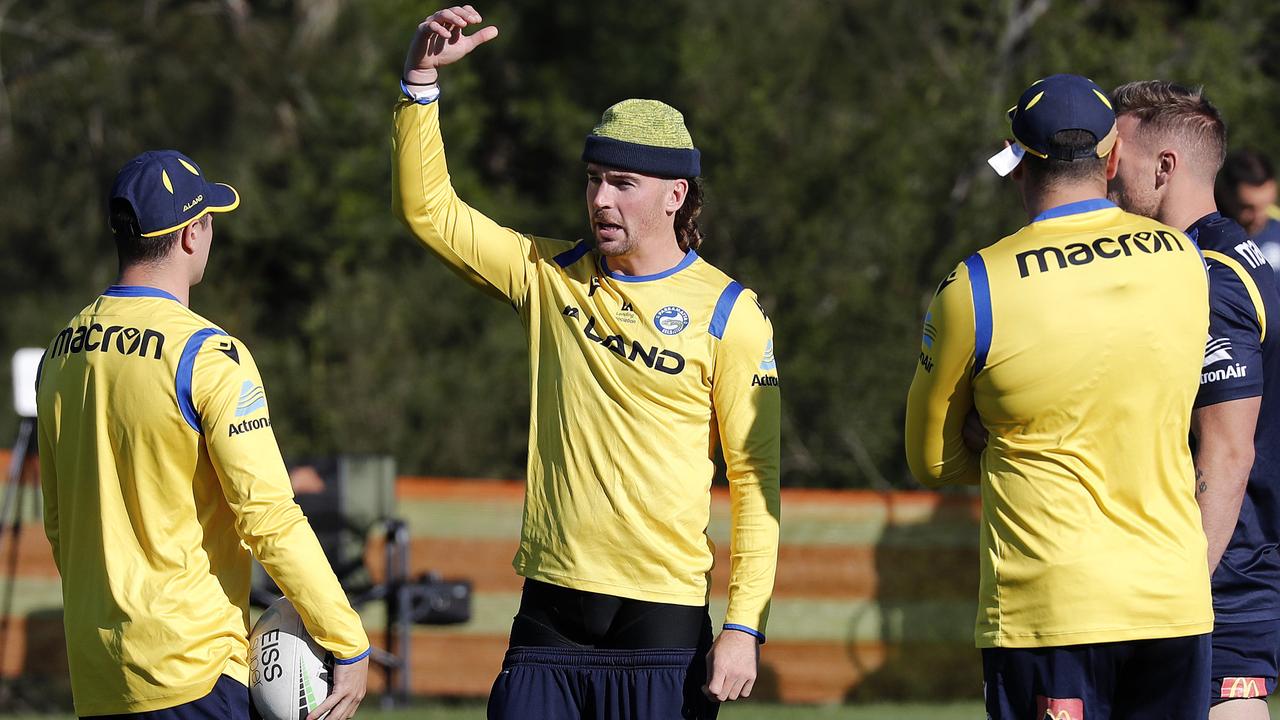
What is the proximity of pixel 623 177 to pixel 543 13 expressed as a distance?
13.0m

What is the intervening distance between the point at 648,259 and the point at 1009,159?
1.05 metres

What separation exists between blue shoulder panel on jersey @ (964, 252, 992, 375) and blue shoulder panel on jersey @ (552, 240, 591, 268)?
122 cm

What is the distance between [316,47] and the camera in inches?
593

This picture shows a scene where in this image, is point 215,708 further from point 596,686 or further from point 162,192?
point 162,192

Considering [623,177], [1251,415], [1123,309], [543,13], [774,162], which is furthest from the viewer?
[543,13]

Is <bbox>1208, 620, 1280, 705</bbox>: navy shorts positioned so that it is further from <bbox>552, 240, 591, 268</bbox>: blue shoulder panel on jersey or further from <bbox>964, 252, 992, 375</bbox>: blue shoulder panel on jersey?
<bbox>552, 240, 591, 268</bbox>: blue shoulder panel on jersey

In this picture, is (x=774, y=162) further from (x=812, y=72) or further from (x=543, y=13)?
(x=543, y=13)

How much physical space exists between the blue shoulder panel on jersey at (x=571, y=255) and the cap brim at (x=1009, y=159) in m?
1.23

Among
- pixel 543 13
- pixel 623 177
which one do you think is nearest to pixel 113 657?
pixel 623 177

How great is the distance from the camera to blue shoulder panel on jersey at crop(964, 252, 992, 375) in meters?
3.55

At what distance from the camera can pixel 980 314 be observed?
11.7ft

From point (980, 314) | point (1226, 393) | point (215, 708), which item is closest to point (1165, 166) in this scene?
point (1226, 393)

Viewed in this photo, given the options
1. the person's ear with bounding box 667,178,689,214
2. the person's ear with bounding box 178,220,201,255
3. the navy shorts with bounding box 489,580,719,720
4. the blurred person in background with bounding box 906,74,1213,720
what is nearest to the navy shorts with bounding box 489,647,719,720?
the navy shorts with bounding box 489,580,719,720

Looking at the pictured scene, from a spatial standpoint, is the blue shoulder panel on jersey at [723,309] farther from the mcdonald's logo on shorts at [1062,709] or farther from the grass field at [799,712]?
the grass field at [799,712]
